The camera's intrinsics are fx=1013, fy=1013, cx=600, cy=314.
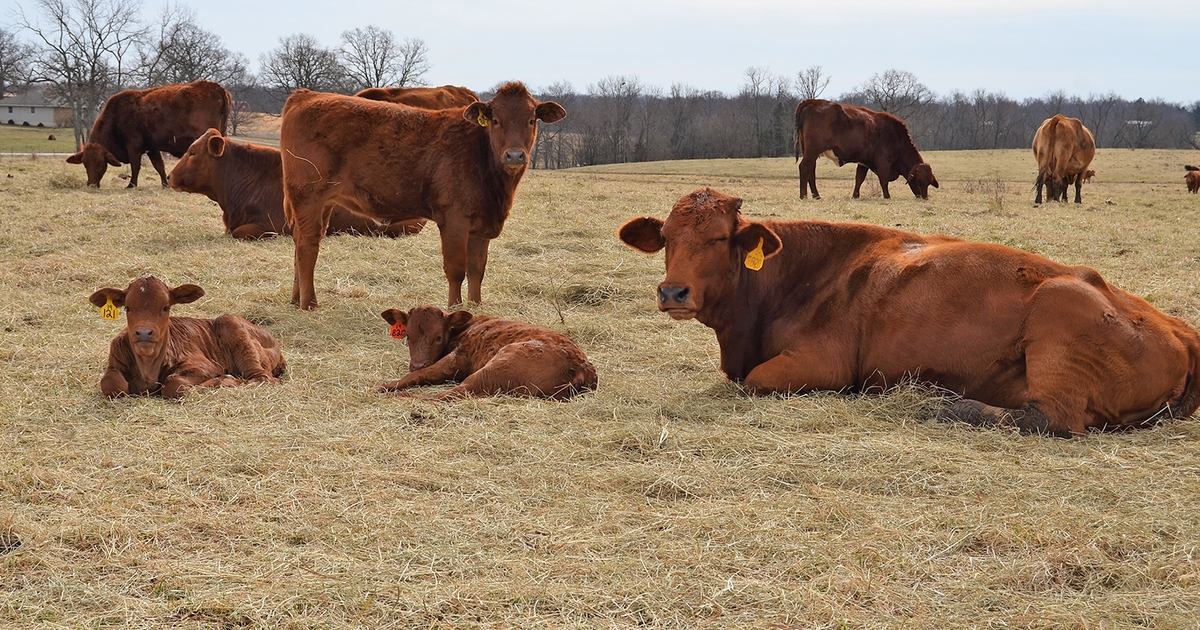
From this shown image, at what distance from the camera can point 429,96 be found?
13.5 metres

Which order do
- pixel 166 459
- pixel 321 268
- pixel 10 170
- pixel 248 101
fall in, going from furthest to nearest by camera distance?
pixel 248 101
pixel 10 170
pixel 321 268
pixel 166 459

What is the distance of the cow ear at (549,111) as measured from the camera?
32.5 feet

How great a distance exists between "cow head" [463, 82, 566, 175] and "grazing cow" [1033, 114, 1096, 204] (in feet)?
59.5

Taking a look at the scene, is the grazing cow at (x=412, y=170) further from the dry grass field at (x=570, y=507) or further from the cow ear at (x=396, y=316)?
the cow ear at (x=396, y=316)

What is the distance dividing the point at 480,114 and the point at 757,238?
13.3 feet

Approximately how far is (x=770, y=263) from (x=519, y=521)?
3.10 metres

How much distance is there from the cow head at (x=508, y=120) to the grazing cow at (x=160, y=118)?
12.3 m

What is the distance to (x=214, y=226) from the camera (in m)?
14.4

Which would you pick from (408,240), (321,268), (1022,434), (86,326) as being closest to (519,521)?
(1022,434)

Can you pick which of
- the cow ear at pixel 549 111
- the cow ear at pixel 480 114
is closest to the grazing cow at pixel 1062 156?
the cow ear at pixel 549 111

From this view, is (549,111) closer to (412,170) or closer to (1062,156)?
(412,170)

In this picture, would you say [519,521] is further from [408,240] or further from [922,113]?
[922,113]

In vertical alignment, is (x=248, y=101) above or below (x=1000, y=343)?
above

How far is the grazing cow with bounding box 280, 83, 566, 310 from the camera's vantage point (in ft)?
31.0
